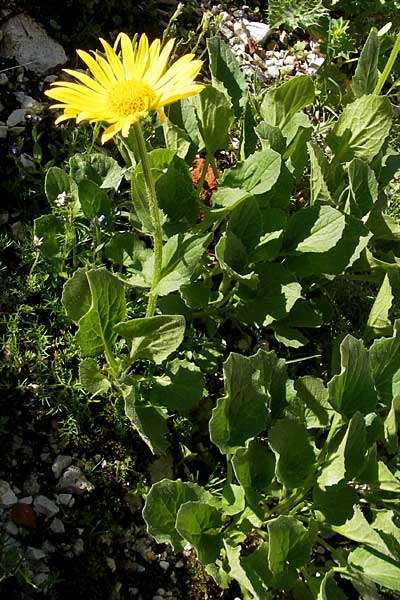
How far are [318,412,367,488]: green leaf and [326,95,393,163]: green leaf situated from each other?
4.09 ft

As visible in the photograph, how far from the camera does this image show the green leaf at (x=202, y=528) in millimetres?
2264

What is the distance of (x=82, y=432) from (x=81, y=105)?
1.16m

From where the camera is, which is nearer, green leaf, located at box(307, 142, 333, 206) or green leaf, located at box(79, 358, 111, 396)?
green leaf, located at box(79, 358, 111, 396)

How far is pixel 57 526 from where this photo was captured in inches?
Answer: 99.2

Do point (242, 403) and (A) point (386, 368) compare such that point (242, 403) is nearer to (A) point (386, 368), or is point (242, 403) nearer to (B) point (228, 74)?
(A) point (386, 368)

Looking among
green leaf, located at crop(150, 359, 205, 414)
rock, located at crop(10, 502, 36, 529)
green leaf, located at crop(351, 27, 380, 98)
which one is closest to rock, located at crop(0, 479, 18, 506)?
rock, located at crop(10, 502, 36, 529)

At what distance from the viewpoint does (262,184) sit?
8.93ft

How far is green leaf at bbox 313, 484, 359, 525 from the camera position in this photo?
240cm

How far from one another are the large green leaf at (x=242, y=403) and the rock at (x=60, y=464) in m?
0.56

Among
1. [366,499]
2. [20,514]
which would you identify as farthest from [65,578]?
[366,499]

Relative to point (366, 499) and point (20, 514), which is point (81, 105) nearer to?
point (20, 514)

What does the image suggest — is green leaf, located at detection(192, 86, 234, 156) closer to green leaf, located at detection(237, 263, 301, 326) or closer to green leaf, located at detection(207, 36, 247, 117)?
green leaf, located at detection(207, 36, 247, 117)

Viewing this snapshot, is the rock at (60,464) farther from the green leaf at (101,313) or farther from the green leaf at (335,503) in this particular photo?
the green leaf at (335,503)

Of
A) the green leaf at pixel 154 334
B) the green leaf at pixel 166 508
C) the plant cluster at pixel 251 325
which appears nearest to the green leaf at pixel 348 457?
the plant cluster at pixel 251 325
